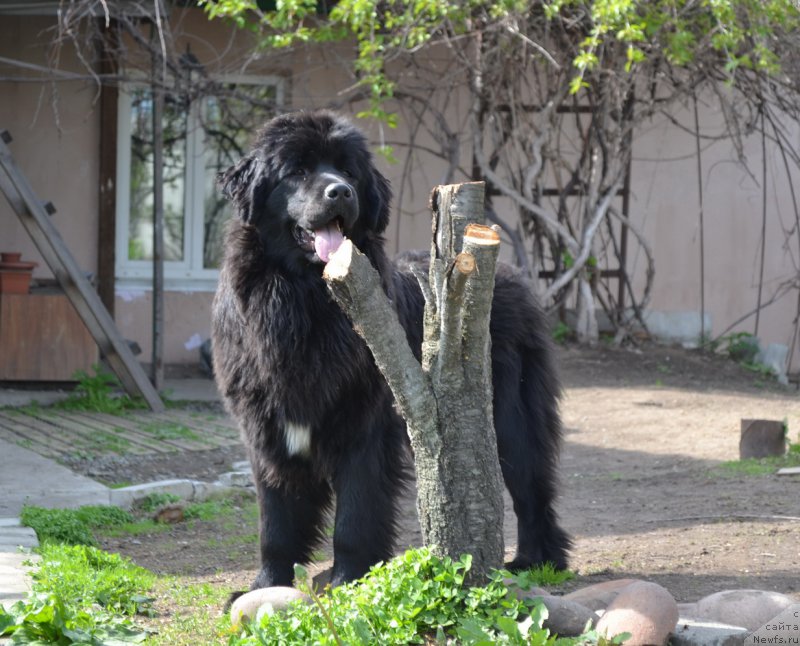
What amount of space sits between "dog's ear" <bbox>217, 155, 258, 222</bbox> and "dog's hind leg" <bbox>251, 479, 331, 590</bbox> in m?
1.06

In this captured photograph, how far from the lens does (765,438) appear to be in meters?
7.01

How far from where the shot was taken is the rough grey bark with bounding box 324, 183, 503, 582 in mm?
3373

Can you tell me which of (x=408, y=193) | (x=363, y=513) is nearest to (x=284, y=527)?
(x=363, y=513)

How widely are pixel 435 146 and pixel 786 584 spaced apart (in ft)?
25.4

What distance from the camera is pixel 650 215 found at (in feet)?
39.3

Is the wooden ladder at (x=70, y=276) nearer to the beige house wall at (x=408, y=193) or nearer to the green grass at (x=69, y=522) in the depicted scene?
the beige house wall at (x=408, y=193)

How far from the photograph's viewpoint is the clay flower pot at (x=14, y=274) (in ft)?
30.3

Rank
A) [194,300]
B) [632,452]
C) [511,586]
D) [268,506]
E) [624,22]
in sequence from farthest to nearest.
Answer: [194,300] → [624,22] → [632,452] → [268,506] → [511,586]

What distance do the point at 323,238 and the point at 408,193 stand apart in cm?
748

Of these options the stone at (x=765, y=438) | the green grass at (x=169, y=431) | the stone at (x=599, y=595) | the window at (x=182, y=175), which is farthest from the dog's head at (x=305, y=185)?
the window at (x=182, y=175)

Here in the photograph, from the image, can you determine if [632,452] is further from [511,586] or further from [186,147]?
[186,147]

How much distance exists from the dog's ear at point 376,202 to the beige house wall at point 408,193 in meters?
5.87

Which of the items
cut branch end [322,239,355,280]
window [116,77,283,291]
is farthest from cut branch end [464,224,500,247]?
window [116,77,283,291]

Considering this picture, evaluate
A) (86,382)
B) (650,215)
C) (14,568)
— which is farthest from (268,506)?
(650,215)
